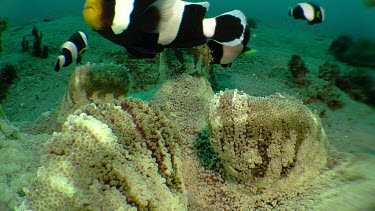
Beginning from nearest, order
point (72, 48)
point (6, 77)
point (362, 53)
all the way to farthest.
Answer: point (362, 53) → point (72, 48) → point (6, 77)

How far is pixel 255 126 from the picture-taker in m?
1.89

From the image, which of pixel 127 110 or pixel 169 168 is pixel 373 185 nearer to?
pixel 169 168

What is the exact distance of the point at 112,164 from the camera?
1570 mm

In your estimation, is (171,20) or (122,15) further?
(171,20)

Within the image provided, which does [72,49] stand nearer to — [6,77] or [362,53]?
[6,77]

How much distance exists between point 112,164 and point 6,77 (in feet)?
21.9

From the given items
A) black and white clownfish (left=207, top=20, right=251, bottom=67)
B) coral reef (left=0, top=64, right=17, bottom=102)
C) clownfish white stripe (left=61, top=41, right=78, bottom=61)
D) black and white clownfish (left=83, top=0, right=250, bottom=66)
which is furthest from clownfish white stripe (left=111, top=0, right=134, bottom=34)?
coral reef (left=0, top=64, right=17, bottom=102)

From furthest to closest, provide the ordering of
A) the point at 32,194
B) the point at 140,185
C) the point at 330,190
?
the point at 330,190 → the point at 140,185 → the point at 32,194

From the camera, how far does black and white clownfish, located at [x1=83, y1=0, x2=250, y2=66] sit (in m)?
1.77

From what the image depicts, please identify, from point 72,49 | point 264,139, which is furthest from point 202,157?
point 72,49

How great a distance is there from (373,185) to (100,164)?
1383mm

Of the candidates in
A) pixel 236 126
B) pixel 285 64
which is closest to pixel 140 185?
pixel 236 126

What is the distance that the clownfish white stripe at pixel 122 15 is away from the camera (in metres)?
1.78

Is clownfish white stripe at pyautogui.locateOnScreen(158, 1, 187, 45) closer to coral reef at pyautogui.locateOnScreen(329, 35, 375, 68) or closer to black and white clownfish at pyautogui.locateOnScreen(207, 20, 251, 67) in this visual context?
coral reef at pyautogui.locateOnScreen(329, 35, 375, 68)
